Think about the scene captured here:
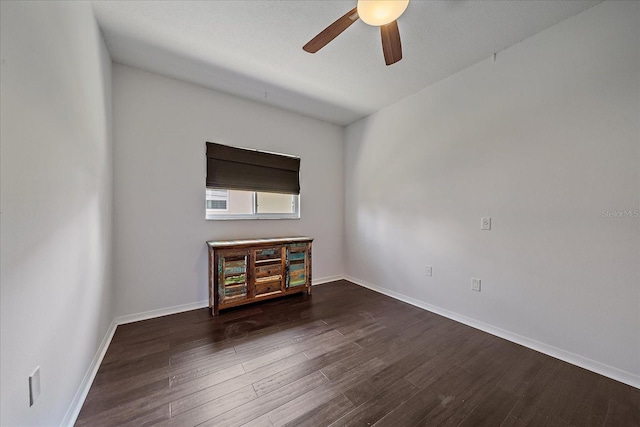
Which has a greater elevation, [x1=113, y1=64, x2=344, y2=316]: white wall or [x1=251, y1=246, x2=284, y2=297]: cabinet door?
[x1=113, y1=64, x2=344, y2=316]: white wall

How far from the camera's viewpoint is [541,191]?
6.57 ft

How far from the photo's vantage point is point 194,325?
238 cm

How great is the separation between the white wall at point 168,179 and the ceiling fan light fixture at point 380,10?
81.4 inches

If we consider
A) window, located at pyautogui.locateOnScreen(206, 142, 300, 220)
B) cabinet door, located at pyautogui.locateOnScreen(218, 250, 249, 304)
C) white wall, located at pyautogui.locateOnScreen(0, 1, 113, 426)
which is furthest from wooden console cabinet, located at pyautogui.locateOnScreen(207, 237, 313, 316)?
white wall, located at pyautogui.locateOnScreen(0, 1, 113, 426)

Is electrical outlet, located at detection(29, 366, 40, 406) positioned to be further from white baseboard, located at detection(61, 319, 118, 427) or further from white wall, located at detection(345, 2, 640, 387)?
white wall, located at detection(345, 2, 640, 387)

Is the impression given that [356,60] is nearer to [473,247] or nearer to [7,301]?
[473,247]

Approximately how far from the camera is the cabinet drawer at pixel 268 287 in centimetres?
282

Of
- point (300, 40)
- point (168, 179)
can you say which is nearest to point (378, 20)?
point (300, 40)

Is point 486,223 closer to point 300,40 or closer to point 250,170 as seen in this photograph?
point 300,40

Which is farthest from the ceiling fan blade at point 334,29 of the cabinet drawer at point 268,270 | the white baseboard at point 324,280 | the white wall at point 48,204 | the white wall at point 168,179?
the white baseboard at point 324,280

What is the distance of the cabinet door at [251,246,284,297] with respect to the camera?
9.19 feet

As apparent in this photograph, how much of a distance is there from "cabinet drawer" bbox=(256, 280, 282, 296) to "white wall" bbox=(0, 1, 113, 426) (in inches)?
56.0

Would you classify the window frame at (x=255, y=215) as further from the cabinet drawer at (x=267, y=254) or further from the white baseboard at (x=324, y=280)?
the white baseboard at (x=324, y=280)

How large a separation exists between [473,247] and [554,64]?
1699 millimetres
